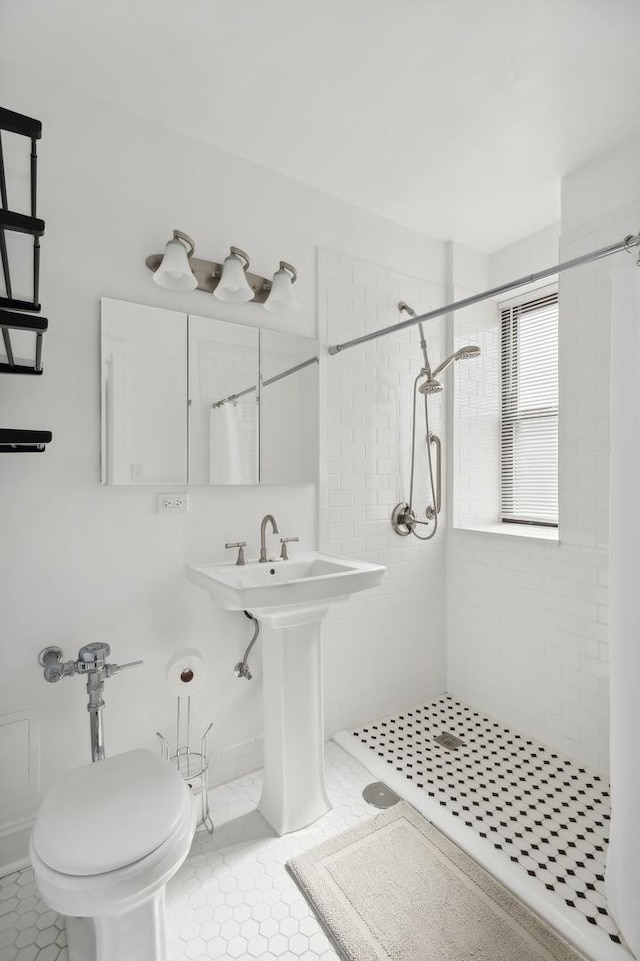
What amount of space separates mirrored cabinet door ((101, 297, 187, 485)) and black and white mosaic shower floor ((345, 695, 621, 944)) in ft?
5.53

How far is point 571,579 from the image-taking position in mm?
2342

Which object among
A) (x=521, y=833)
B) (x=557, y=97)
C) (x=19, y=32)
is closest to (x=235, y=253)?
(x=19, y=32)

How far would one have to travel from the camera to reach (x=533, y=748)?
7.87 feet

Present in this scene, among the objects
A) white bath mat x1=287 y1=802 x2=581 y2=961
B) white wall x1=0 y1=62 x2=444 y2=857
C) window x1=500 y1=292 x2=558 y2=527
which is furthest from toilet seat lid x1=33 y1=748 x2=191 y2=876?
window x1=500 y1=292 x2=558 y2=527

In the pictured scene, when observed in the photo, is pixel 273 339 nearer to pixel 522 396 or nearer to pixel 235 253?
pixel 235 253

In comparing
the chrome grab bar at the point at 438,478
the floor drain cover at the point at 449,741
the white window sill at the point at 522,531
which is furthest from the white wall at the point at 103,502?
the white window sill at the point at 522,531

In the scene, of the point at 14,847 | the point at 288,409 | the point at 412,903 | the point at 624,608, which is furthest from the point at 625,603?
the point at 14,847

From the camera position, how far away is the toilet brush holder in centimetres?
183

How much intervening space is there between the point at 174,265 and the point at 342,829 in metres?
2.19

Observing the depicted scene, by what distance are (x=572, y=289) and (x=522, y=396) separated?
78 centimetres

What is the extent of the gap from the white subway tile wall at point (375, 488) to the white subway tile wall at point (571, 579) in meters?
0.43

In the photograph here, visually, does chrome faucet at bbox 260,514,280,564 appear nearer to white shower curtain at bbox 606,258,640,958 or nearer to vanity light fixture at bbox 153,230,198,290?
vanity light fixture at bbox 153,230,198,290

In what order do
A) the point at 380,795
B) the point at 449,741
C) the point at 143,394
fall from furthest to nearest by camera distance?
the point at 449,741, the point at 380,795, the point at 143,394

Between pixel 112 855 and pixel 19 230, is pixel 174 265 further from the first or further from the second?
pixel 112 855
